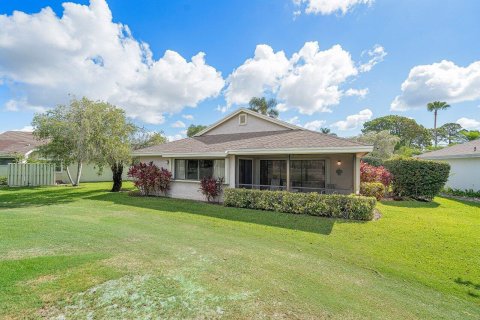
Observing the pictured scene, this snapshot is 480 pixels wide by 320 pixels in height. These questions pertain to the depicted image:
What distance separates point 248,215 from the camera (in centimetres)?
1027

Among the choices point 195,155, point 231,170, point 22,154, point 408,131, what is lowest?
point 231,170

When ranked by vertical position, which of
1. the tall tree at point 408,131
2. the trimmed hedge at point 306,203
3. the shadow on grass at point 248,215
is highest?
the tall tree at point 408,131

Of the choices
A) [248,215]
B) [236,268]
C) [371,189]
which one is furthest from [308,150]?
[236,268]

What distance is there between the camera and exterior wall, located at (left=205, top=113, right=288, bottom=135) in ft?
53.6

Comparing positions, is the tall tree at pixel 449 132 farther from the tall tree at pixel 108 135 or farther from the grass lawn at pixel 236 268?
the tall tree at pixel 108 135

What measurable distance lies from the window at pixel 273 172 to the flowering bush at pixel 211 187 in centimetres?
303

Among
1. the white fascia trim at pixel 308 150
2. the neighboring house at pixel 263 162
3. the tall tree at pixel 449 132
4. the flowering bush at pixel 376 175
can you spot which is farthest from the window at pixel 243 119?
the tall tree at pixel 449 132

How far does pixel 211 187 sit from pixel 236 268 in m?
8.15

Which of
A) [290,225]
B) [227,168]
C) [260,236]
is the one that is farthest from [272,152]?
[260,236]

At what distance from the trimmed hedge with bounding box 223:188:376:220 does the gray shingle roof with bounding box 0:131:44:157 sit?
72.9 feet

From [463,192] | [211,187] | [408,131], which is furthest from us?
[408,131]

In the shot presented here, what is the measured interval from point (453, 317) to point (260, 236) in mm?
4595

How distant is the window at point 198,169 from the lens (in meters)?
13.6

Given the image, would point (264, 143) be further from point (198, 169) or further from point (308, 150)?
point (198, 169)
